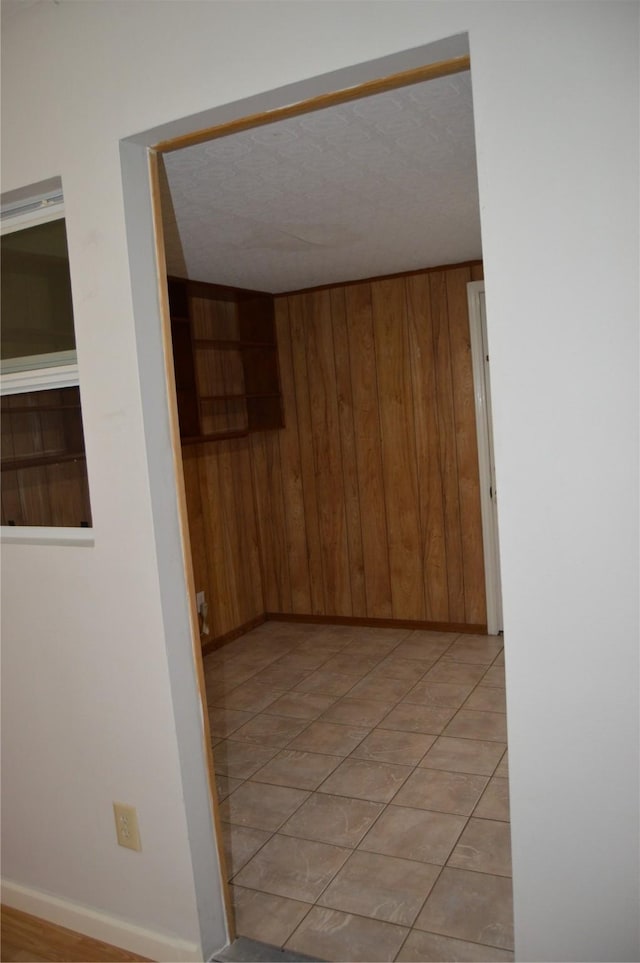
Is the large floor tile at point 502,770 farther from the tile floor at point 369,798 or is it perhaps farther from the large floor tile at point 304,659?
the large floor tile at point 304,659

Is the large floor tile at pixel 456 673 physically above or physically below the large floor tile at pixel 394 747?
above

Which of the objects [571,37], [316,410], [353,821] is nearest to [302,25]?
[571,37]

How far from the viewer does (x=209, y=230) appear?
3.22 meters

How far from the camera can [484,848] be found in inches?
102

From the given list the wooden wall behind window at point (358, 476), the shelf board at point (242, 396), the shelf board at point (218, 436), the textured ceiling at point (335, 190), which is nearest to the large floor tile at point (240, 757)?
the wooden wall behind window at point (358, 476)

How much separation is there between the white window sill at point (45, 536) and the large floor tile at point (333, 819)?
4.72ft

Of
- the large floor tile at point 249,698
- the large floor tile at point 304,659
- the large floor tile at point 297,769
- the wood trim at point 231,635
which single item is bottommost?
the large floor tile at point 297,769

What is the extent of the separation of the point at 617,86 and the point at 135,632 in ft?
5.38

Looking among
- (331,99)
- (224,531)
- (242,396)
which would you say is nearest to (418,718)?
(224,531)

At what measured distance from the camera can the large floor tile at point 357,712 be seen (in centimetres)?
370

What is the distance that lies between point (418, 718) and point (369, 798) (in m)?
0.76

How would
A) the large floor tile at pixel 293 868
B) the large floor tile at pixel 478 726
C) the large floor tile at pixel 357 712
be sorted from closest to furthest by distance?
the large floor tile at pixel 293 868 < the large floor tile at pixel 478 726 < the large floor tile at pixel 357 712

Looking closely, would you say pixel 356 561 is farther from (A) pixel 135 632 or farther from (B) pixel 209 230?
(A) pixel 135 632

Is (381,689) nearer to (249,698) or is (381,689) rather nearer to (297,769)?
(249,698)
